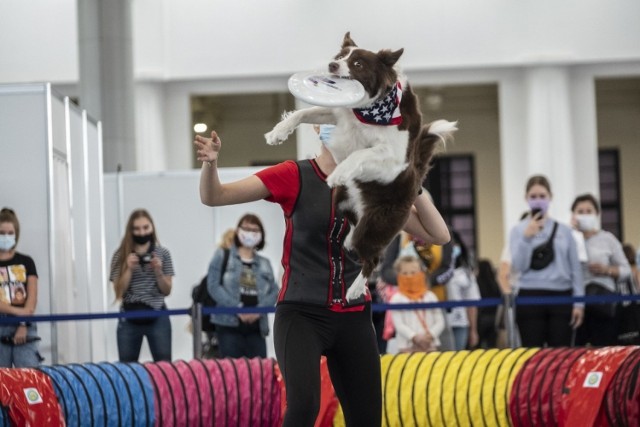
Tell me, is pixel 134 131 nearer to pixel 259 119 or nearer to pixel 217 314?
pixel 217 314

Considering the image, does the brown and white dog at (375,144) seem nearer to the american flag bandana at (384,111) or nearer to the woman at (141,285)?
the american flag bandana at (384,111)

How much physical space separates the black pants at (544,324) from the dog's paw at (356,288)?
4.53 meters

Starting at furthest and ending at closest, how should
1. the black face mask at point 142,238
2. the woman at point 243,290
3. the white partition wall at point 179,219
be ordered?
the white partition wall at point 179,219 → the black face mask at point 142,238 → the woman at point 243,290

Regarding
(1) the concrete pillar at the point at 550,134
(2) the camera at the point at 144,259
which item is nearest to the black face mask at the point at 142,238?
(2) the camera at the point at 144,259

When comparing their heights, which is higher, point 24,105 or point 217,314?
point 24,105

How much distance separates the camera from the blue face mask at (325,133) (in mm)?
3331

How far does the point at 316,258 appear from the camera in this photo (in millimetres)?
3586

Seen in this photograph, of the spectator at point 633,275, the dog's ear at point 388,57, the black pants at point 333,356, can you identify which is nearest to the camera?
the dog's ear at point 388,57

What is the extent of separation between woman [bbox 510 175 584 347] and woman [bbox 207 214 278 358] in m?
1.93

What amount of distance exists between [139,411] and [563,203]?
11.3 m

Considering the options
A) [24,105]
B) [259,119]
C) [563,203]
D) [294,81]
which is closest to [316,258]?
[294,81]

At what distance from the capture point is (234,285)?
8312 millimetres

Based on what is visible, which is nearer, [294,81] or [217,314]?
[294,81]

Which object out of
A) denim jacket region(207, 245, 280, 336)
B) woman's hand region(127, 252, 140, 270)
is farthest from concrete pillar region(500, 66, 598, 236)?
woman's hand region(127, 252, 140, 270)
